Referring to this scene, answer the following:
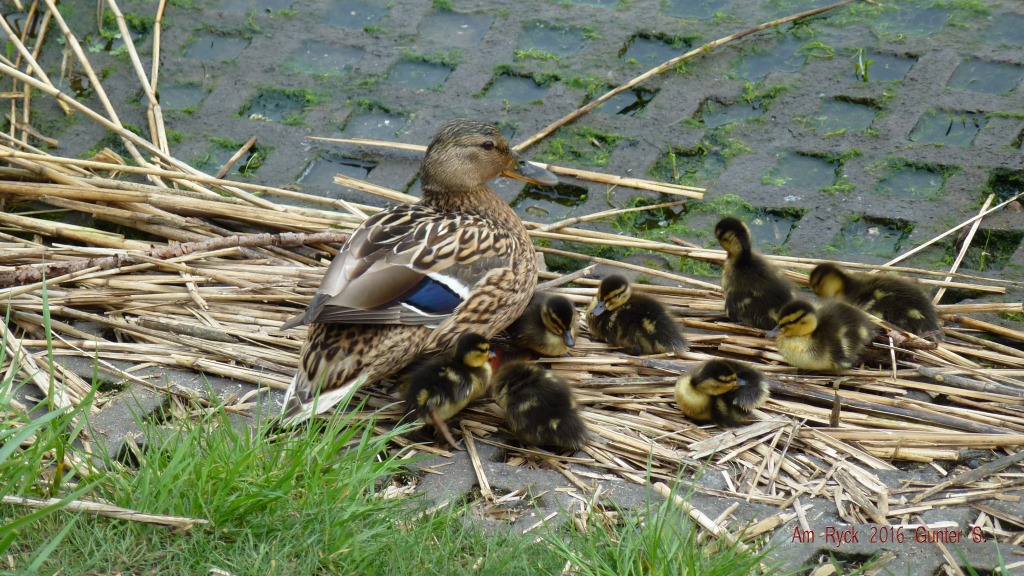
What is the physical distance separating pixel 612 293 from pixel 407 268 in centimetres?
73

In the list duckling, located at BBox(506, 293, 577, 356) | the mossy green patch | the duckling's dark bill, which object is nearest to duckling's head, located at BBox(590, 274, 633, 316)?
duckling, located at BBox(506, 293, 577, 356)

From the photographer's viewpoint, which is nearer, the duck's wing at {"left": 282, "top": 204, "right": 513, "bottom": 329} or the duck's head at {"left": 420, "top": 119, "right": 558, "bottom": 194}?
the duck's wing at {"left": 282, "top": 204, "right": 513, "bottom": 329}

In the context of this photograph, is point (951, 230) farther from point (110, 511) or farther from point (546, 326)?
point (110, 511)

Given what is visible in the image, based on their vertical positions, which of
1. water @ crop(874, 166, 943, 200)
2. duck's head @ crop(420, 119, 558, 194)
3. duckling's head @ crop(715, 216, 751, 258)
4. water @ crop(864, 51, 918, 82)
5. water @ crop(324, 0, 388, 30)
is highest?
water @ crop(324, 0, 388, 30)

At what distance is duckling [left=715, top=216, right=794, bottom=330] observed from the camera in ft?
13.1

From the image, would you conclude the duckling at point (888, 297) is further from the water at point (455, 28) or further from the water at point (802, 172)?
the water at point (455, 28)

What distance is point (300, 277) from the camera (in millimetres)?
4340

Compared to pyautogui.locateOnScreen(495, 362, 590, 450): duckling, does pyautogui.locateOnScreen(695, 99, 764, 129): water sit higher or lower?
higher

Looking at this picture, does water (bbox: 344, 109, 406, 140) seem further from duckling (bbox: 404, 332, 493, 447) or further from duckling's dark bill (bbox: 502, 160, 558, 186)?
duckling (bbox: 404, 332, 493, 447)

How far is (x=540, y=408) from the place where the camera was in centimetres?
341

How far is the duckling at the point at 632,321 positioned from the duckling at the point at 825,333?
37 cm

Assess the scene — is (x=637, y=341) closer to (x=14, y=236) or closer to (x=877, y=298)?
(x=877, y=298)

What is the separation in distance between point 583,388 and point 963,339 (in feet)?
4.42

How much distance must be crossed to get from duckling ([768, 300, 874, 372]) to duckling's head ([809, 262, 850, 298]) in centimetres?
28
